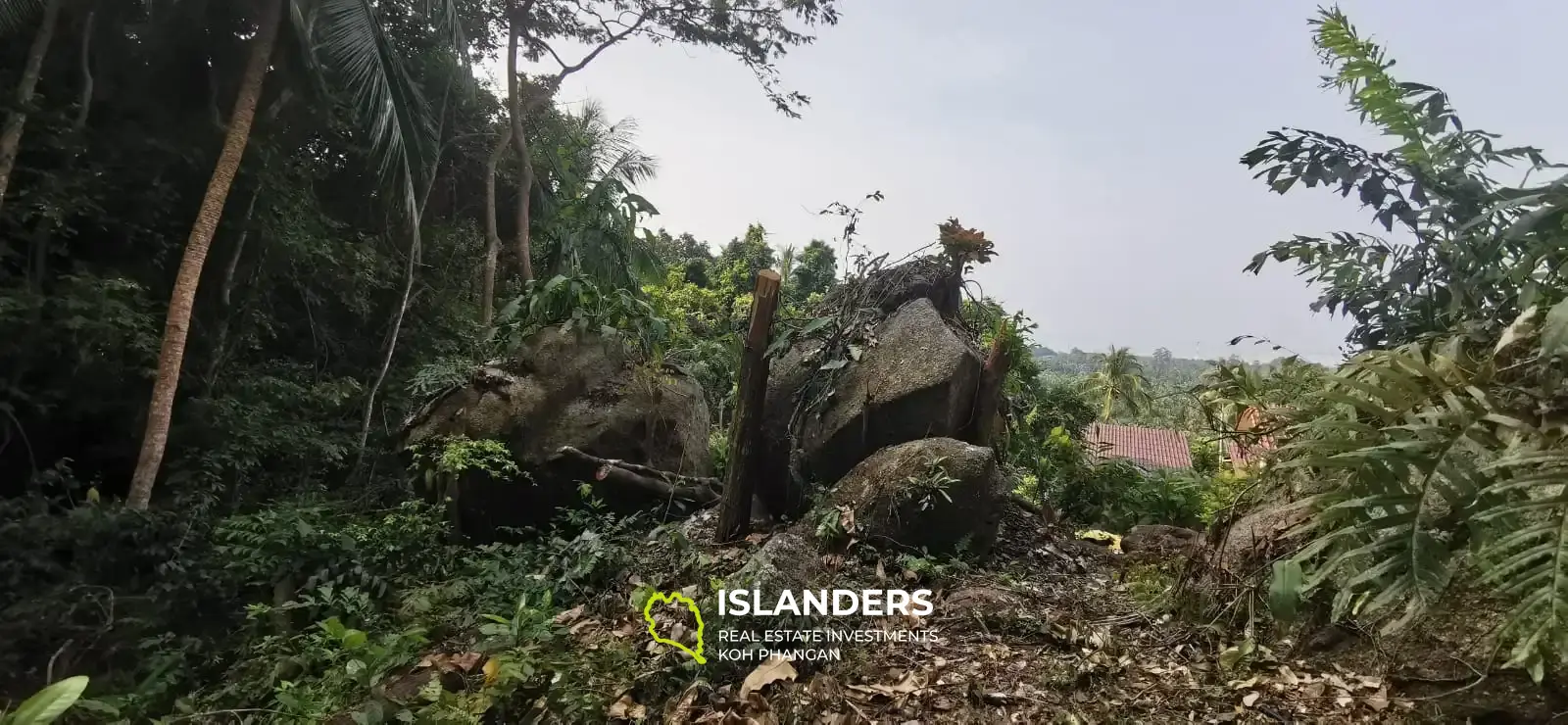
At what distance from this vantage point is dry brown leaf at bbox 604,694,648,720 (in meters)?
2.34

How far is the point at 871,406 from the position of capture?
4.16m

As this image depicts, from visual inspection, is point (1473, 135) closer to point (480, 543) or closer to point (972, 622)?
point (972, 622)

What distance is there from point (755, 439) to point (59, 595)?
406 cm

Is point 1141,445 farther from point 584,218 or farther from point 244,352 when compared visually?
point 244,352

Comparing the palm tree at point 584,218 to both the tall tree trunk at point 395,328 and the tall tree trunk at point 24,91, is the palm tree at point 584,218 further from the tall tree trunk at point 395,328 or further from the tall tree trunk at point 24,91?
the tall tree trunk at point 24,91

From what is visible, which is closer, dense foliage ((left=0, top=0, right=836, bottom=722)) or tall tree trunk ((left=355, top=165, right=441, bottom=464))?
dense foliage ((left=0, top=0, right=836, bottom=722))

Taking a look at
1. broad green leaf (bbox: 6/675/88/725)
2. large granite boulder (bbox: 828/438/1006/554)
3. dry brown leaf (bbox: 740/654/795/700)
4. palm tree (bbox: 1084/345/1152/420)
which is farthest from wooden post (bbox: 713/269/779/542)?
palm tree (bbox: 1084/345/1152/420)

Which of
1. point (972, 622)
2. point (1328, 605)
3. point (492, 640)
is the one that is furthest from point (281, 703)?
point (1328, 605)

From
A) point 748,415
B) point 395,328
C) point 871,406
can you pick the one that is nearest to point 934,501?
point 871,406

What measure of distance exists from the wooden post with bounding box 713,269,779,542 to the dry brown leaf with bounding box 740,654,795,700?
1300 mm

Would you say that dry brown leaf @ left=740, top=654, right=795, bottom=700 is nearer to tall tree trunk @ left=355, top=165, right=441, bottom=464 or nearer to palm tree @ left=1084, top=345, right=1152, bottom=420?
tall tree trunk @ left=355, top=165, right=441, bottom=464

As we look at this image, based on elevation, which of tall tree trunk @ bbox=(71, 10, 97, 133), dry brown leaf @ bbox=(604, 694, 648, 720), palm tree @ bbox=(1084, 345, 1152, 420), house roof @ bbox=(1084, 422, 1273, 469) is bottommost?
dry brown leaf @ bbox=(604, 694, 648, 720)

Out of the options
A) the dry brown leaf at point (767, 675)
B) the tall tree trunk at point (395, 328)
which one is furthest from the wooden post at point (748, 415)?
the tall tree trunk at point (395, 328)

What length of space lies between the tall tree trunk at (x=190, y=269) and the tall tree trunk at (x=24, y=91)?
95 cm
